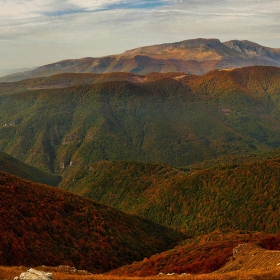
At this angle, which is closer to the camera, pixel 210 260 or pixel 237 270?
pixel 237 270

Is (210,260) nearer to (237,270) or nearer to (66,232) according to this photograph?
(237,270)

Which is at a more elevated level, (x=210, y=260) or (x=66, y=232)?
(x=210, y=260)

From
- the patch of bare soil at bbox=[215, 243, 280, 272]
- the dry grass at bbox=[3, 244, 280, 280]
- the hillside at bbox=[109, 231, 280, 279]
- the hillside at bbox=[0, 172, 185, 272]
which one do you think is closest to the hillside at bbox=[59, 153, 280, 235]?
the hillside at bbox=[0, 172, 185, 272]

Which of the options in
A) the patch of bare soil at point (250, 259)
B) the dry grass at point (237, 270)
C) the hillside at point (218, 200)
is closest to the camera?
the dry grass at point (237, 270)

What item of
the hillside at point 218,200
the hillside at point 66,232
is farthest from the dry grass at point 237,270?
the hillside at point 218,200

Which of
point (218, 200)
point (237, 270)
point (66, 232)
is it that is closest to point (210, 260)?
point (237, 270)

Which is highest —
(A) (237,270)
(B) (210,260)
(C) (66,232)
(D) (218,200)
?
(A) (237,270)

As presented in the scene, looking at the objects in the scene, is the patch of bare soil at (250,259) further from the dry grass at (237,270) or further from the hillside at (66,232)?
the hillside at (66,232)

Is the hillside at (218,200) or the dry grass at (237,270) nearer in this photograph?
the dry grass at (237,270)

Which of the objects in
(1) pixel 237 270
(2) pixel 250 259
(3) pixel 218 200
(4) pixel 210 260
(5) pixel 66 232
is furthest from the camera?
(3) pixel 218 200

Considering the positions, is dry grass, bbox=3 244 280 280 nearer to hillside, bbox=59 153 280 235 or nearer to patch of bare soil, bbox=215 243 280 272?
patch of bare soil, bbox=215 243 280 272
